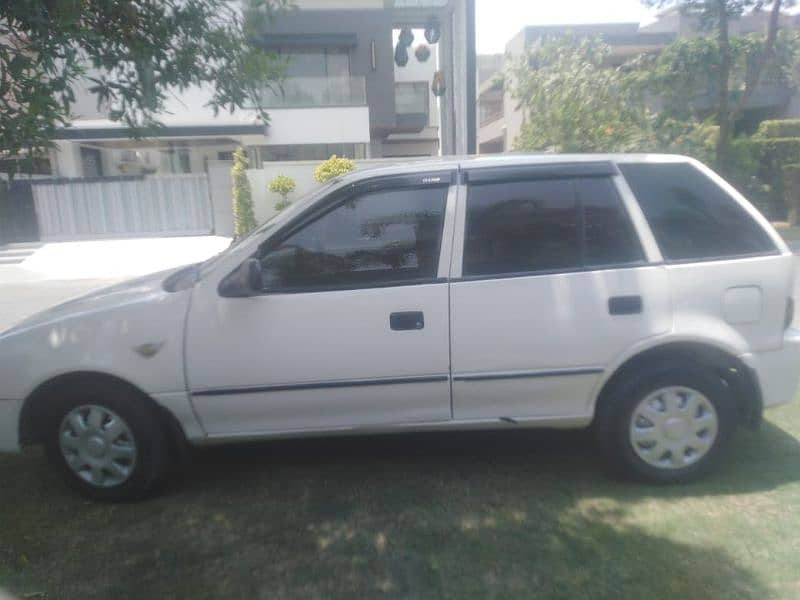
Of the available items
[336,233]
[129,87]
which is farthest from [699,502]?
[129,87]

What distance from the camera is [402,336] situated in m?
3.46

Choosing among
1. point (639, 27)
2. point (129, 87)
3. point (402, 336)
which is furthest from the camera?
point (639, 27)

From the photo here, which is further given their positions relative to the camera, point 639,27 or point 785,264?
point 639,27

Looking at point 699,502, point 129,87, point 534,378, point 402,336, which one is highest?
point 129,87

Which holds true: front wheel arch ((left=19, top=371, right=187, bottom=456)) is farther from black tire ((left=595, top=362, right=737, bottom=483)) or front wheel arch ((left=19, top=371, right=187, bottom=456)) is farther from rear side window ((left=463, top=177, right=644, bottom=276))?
black tire ((left=595, top=362, right=737, bottom=483))

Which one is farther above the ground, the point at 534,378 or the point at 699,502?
the point at 534,378

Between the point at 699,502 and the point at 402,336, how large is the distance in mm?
1865

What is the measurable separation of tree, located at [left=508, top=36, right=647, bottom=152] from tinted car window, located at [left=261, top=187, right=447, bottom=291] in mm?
9407

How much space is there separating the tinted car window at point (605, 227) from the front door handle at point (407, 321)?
993 millimetres

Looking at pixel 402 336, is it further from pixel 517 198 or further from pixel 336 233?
pixel 517 198

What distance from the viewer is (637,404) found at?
355 cm

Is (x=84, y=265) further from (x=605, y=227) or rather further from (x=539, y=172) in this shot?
(x=605, y=227)

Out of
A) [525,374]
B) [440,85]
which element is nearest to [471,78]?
[440,85]

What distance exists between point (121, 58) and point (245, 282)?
6.94 ft
